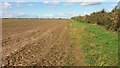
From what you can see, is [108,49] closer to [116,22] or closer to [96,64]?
[96,64]

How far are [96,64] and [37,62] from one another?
244 centimetres

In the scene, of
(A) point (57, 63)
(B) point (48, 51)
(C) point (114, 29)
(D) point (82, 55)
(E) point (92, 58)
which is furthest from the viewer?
(C) point (114, 29)

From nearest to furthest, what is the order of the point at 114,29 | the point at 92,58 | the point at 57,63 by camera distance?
the point at 57,63
the point at 92,58
the point at 114,29

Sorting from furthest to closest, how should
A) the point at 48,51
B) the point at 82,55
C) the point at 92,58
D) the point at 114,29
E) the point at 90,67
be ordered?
the point at 114,29 < the point at 48,51 < the point at 82,55 < the point at 92,58 < the point at 90,67

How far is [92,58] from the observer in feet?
44.4

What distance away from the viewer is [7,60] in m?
12.9

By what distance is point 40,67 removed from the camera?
1166cm

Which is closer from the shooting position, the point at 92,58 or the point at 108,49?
the point at 92,58

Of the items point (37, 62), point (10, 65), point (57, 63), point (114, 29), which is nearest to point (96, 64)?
point (57, 63)

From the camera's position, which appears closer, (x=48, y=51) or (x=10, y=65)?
(x=10, y=65)

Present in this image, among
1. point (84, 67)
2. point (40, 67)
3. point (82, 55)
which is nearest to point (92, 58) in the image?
point (82, 55)

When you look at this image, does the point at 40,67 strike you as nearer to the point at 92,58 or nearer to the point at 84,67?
the point at 84,67

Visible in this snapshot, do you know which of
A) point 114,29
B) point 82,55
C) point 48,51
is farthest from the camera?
point 114,29

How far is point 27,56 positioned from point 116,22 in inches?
738
